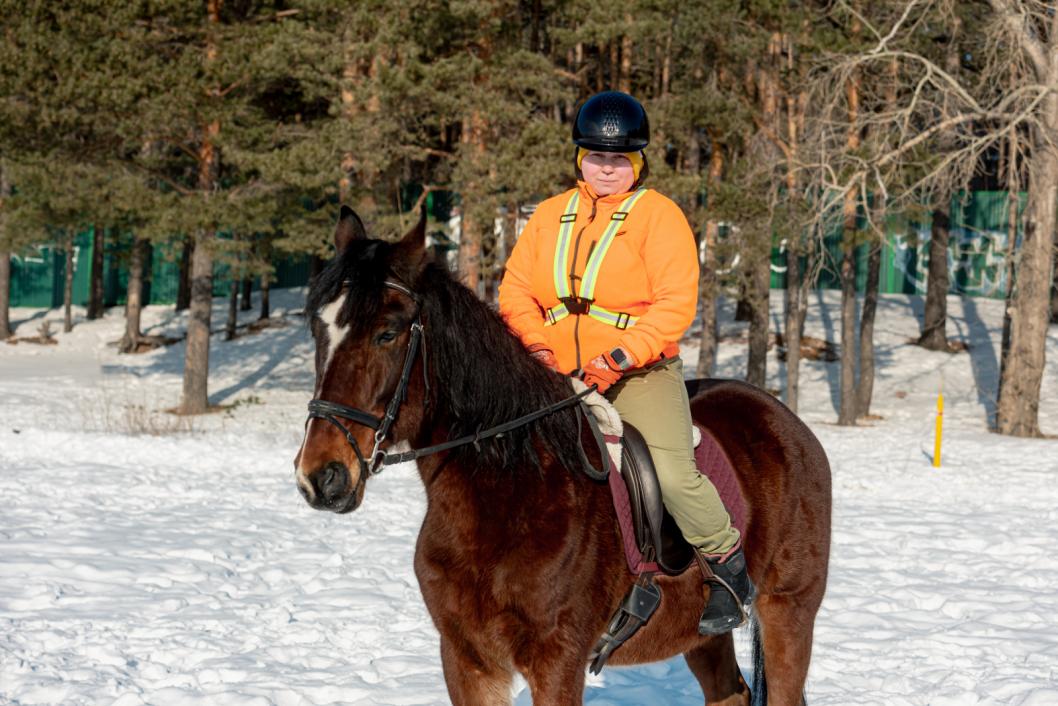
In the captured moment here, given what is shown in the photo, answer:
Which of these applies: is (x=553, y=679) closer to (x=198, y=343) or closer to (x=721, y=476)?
(x=721, y=476)

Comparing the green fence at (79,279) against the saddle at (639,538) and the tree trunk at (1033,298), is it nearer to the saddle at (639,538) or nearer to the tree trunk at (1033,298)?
the tree trunk at (1033,298)

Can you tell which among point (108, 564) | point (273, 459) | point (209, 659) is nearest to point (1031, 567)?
point (209, 659)

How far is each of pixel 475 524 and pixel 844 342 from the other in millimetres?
20292

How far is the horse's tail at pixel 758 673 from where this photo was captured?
4.85 metres

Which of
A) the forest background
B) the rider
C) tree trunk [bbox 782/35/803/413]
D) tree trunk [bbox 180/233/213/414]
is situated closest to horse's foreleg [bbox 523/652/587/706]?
the rider

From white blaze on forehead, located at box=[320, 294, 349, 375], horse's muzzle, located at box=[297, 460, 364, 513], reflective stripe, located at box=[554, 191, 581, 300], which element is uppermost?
reflective stripe, located at box=[554, 191, 581, 300]

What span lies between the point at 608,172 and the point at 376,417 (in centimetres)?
143

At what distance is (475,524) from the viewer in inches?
139

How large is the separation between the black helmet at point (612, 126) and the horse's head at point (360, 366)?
98 centimetres

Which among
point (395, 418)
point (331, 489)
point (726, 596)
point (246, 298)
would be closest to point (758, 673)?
point (726, 596)

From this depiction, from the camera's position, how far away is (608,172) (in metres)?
4.07

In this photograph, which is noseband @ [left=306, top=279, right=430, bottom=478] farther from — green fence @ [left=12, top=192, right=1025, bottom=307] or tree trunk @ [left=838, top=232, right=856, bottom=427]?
green fence @ [left=12, top=192, right=1025, bottom=307]

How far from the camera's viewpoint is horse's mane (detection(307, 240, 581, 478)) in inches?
130

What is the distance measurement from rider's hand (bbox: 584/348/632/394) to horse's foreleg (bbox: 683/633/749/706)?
1620 millimetres
